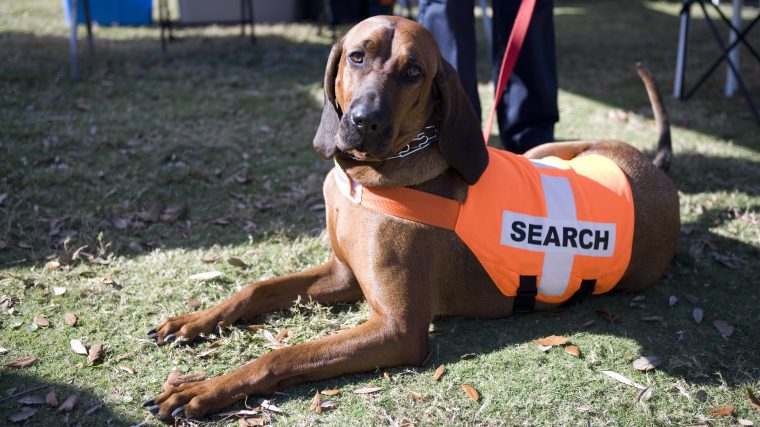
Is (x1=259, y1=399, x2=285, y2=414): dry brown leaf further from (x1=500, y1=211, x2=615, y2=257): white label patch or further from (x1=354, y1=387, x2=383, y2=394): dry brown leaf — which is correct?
(x1=500, y1=211, x2=615, y2=257): white label patch

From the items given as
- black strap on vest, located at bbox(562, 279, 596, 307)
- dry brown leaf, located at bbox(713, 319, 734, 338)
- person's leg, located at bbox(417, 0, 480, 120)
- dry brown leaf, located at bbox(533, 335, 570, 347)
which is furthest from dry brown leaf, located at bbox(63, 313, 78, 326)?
dry brown leaf, located at bbox(713, 319, 734, 338)

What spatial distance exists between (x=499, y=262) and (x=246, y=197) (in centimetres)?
240

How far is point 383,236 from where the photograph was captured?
3068 mm

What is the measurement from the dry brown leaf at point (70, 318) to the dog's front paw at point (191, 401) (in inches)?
35.1

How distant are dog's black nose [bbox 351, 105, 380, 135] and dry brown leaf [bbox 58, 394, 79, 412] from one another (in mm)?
1646

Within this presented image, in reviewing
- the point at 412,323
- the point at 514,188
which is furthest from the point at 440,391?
the point at 514,188

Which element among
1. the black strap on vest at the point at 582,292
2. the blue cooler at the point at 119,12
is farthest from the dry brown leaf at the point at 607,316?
the blue cooler at the point at 119,12

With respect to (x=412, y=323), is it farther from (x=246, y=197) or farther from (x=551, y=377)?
(x=246, y=197)

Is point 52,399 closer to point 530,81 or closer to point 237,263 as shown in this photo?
point 237,263

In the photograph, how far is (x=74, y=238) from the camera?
429 cm

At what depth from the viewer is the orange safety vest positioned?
316 centimetres

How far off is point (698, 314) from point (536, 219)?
1.13 metres

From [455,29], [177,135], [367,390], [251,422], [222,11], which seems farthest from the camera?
[222,11]

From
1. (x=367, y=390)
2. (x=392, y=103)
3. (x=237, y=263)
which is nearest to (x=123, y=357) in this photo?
(x=237, y=263)
